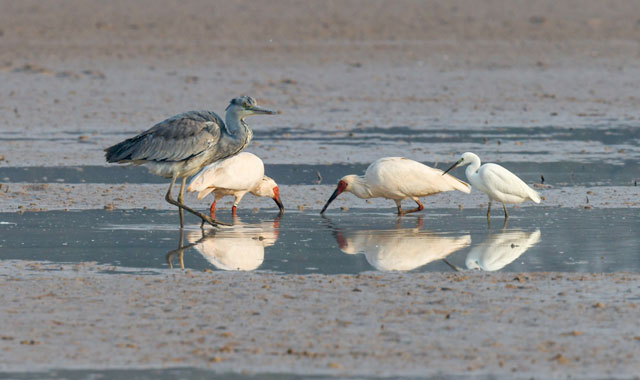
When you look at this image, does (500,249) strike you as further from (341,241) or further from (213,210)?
(213,210)

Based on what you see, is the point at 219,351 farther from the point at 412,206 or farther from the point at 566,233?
the point at 412,206

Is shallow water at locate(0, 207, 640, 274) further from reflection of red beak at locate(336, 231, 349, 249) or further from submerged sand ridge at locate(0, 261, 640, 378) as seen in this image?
submerged sand ridge at locate(0, 261, 640, 378)

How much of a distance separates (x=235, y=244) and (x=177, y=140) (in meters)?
1.53

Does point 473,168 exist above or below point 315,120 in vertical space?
below

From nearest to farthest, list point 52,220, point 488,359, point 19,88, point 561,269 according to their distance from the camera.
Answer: point 488,359 < point 561,269 < point 52,220 < point 19,88

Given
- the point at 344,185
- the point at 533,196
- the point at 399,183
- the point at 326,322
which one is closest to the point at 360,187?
the point at 344,185

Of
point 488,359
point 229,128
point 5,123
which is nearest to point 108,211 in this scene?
point 229,128

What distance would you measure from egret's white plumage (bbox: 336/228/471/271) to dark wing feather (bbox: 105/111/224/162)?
5.28 ft

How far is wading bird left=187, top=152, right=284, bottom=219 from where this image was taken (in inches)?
445

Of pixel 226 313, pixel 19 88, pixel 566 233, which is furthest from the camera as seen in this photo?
pixel 19 88

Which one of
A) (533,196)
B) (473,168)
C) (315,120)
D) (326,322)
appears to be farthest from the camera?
(315,120)

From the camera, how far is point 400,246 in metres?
9.47

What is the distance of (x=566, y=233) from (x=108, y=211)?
168 inches

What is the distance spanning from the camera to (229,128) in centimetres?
1101
